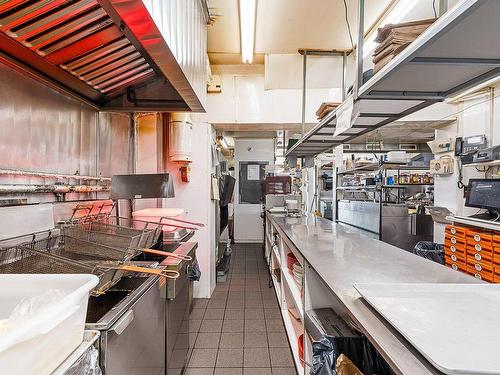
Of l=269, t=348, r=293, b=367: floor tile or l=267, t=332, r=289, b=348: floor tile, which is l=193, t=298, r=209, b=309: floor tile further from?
l=269, t=348, r=293, b=367: floor tile

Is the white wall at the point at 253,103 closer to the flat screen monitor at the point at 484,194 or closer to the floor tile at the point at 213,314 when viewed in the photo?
the flat screen monitor at the point at 484,194

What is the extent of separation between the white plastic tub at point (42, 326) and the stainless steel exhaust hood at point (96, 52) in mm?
990

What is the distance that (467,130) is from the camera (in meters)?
3.87

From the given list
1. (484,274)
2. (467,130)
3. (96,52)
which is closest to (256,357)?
(96,52)

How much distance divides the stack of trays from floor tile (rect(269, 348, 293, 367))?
241 centimetres

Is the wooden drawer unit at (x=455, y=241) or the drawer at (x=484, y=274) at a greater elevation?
the wooden drawer unit at (x=455, y=241)

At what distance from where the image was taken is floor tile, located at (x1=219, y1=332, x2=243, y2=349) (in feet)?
8.18

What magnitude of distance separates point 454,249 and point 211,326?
3.19 m

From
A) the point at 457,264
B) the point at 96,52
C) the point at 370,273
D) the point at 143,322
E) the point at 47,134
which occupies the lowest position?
the point at 457,264

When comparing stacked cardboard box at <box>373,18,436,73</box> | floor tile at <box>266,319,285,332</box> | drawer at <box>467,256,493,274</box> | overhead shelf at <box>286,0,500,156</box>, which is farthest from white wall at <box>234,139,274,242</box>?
stacked cardboard box at <box>373,18,436,73</box>

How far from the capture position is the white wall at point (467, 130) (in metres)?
3.63

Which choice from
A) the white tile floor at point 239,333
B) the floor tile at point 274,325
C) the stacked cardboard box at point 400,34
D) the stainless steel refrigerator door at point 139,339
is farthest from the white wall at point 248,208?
the stacked cardboard box at point 400,34

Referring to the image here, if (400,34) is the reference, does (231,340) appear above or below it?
below

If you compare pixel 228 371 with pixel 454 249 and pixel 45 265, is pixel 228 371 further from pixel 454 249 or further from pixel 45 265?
pixel 454 249
